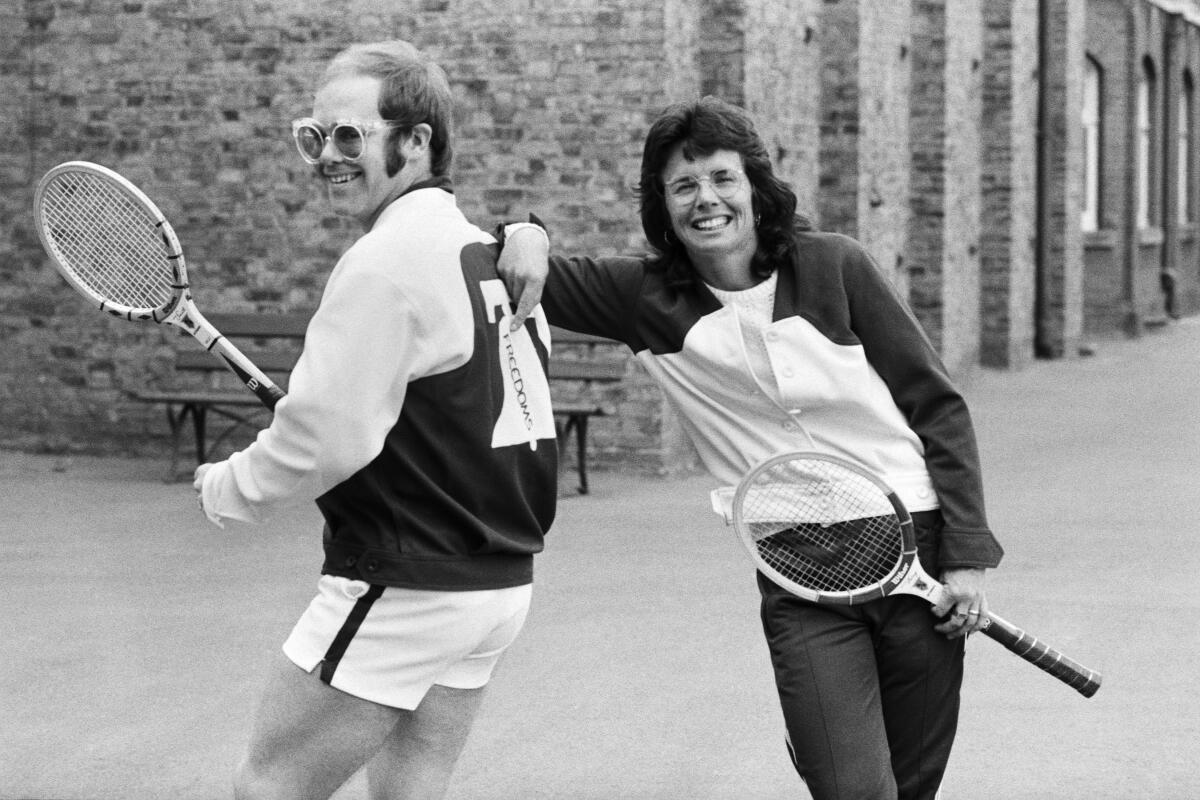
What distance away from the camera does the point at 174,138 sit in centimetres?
1306

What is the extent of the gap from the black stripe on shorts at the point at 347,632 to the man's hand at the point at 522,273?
1.72 ft

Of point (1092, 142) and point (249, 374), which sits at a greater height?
point (1092, 142)

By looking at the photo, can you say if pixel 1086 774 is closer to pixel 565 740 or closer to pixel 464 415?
pixel 565 740

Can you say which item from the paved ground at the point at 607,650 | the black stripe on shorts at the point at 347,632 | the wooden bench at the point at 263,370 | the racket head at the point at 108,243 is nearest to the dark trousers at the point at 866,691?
the black stripe on shorts at the point at 347,632

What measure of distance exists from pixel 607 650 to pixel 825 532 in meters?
3.67

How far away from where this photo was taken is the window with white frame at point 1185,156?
34.6 meters

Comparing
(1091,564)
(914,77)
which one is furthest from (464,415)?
(914,77)

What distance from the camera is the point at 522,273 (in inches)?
137

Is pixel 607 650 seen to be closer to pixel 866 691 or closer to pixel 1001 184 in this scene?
pixel 866 691

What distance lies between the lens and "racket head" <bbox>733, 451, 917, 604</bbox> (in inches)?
148

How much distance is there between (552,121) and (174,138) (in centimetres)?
259

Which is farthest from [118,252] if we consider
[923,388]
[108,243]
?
[923,388]

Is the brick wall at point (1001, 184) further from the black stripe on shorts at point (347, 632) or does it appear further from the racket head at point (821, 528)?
the black stripe on shorts at point (347, 632)

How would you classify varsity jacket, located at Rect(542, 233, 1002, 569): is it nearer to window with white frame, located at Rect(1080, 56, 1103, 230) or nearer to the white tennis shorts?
the white tennis shorts
